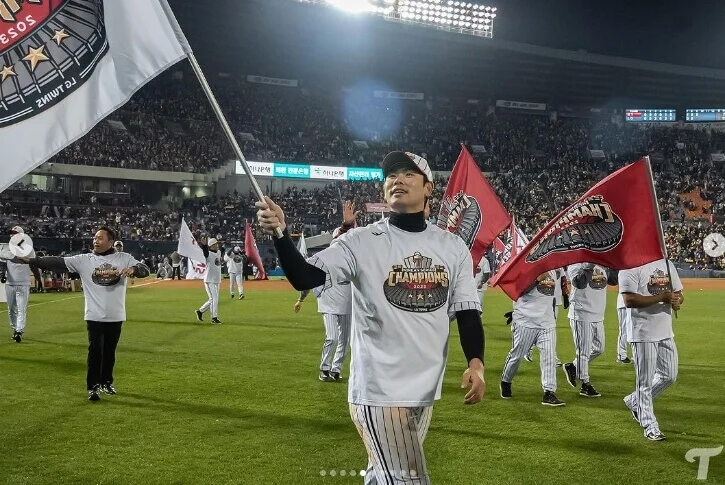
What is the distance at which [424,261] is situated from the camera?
11.9 feet

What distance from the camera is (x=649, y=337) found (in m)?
7.01

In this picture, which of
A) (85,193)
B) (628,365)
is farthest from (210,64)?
(628,365)

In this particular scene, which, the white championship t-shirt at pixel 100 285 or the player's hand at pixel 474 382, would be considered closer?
the player's hand at pixel 474 382

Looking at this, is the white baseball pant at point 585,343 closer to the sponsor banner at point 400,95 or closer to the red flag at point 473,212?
the red flag at point 473,212

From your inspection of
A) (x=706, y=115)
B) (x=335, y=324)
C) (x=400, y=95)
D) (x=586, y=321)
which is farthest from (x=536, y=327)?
(x=706, y=115)

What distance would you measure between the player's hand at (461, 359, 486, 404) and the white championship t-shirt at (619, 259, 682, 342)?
164 inches

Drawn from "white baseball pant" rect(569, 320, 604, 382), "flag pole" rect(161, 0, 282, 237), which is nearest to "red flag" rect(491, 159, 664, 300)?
"white baseball pant" rect(569, 320, 604, 382)

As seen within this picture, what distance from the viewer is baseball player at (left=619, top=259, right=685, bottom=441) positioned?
7004 millimetres

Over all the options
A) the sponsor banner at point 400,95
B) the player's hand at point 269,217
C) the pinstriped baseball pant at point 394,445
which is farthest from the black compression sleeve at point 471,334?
the sponsor banner at point 400,95

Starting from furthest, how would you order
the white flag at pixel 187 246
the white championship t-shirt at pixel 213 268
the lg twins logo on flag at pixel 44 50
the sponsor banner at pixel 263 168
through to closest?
the sponsor banner at pixel 263 168, the white flag at pixel 187 246, the white championship t-shirt at pixel 213 268, the lg twins logo on flag at pixel 44 50

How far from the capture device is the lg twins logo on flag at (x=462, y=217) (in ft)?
29.5

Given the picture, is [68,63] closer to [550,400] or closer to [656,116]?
[550,400]

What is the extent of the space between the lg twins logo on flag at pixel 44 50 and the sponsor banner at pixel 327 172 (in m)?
48.1

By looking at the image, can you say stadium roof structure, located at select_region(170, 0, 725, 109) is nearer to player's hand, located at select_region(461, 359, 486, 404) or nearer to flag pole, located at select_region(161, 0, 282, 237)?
flag pole, located at select_region(161, 0, 282, 237)
